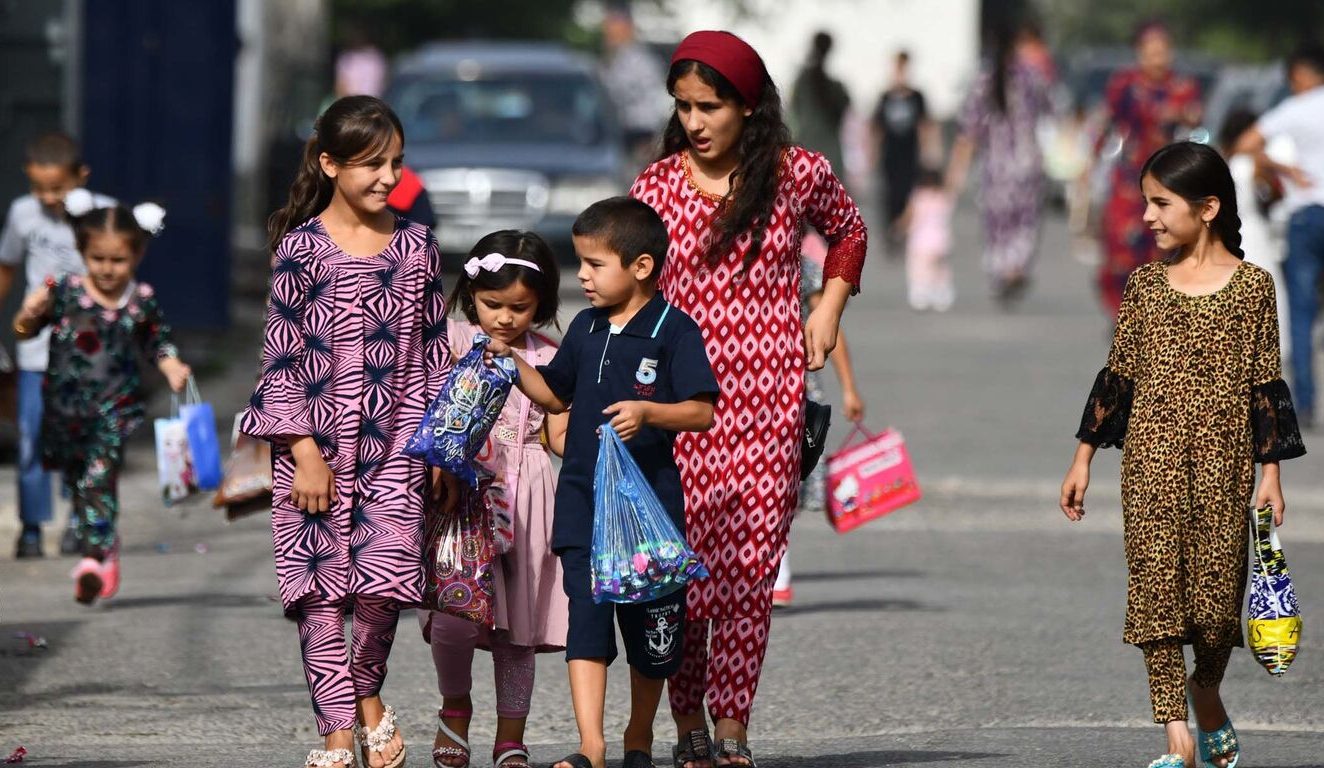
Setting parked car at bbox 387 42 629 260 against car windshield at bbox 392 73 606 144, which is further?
car windshield at bbox 392 73 606 144

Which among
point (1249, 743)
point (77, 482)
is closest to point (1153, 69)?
point (77, 482)

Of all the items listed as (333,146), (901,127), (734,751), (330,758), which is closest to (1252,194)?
(734,751)

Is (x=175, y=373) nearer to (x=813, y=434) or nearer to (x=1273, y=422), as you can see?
(x=813, y=434)

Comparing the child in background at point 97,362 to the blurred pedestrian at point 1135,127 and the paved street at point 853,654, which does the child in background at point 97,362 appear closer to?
the paved street at point 853,654

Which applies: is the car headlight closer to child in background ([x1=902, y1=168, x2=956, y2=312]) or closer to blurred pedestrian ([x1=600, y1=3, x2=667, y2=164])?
child in background ([x1=902, y1=168, x2=956, y2=312])

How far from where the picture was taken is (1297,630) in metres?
5.83

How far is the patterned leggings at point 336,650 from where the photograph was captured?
5.80 metres

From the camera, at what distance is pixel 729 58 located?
19.5ft

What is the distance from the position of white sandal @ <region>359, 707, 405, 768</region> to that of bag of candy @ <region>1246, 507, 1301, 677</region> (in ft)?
6.43

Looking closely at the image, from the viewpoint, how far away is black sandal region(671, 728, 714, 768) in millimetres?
5963

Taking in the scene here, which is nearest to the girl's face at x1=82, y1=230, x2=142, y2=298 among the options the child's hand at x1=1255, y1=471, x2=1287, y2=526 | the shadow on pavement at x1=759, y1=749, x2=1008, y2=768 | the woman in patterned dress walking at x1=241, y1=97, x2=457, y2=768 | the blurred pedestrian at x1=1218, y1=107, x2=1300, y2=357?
the woman in patterned dress walking at x1=241, y1=97, x2=457, y2=768

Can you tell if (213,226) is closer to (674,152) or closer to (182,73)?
(182,73)

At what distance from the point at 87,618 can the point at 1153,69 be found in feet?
34.6

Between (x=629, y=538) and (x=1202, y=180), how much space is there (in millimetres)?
1573
